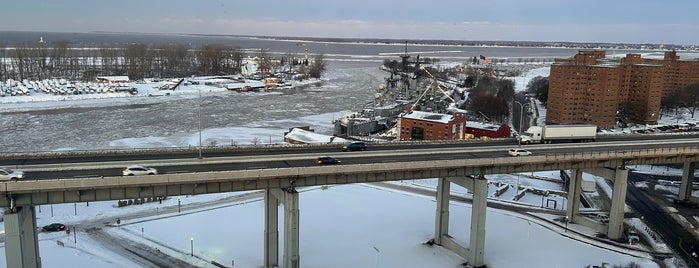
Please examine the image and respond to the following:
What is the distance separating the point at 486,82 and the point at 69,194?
366 feet

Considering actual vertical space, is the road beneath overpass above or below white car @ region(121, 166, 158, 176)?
below

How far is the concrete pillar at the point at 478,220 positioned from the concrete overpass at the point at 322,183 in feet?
0.17

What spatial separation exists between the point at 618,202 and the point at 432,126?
27147 millimetres

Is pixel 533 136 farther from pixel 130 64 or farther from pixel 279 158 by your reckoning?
pixel 130 64

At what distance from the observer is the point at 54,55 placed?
510 feet

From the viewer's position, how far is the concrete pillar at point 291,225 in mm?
25812

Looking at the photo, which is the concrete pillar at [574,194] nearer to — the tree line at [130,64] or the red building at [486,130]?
the red building at [486,130]

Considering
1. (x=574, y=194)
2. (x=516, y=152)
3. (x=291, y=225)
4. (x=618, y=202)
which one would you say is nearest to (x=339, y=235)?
(x=291, y=225)

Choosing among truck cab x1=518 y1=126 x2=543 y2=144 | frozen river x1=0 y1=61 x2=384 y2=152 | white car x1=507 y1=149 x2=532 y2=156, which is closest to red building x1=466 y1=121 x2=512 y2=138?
frozen river x1=0 y1=61 x2=384 y2=152

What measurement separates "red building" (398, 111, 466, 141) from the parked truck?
1982 centimetres

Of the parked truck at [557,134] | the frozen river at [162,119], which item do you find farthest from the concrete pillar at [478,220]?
the frozen river at [162,119]

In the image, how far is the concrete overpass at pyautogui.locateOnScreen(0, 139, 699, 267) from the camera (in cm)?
2231

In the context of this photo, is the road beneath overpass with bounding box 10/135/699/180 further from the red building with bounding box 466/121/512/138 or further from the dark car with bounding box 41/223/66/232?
the red building with bounding box 466/121/512/138

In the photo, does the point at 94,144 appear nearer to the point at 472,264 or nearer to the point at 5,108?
the point at 5,108
